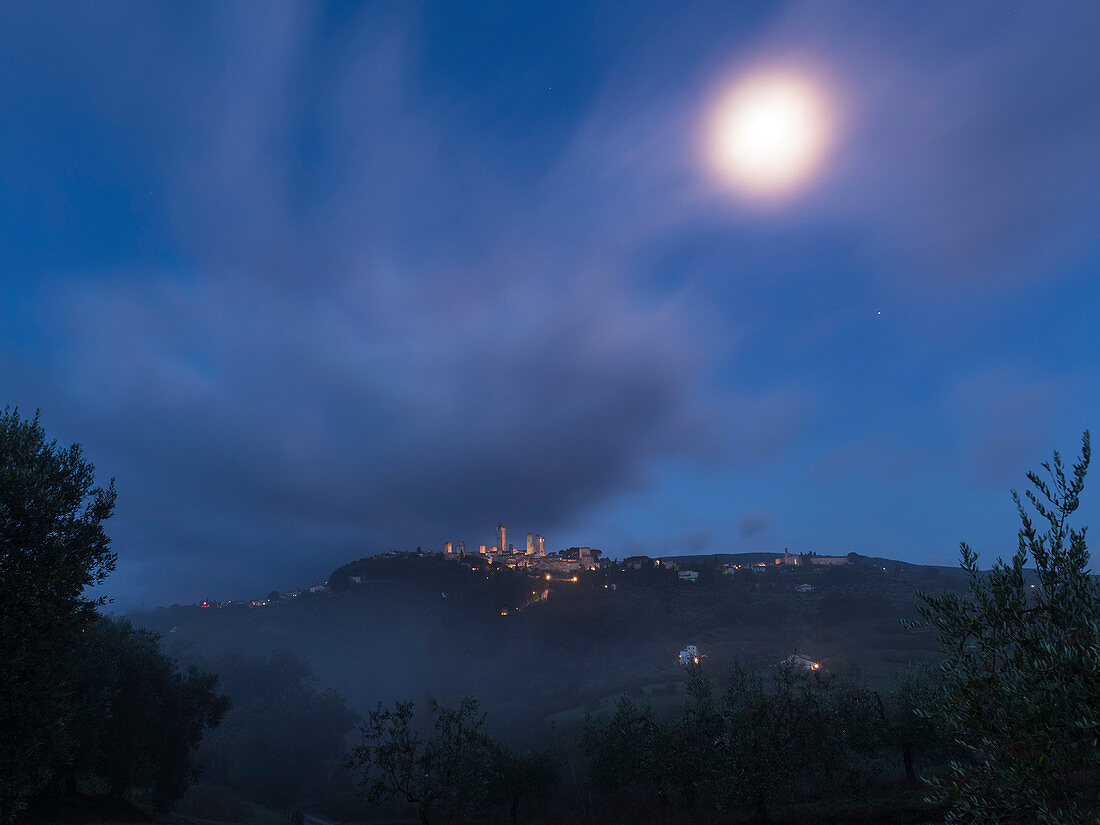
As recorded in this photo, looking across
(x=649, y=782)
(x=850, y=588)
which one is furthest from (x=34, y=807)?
(x=850, y=588)

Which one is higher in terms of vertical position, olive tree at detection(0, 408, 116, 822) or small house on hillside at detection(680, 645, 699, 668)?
olive tree at detection(0, 408, 116, 822)

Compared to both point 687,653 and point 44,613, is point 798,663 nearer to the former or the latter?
point 687,653

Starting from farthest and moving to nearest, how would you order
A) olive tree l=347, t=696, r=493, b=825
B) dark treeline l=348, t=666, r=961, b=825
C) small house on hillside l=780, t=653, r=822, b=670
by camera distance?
small house on hillside l=780, t=653, r=822, b=670 < olive tree l=347, t=696, r=493, b=825 < dark treeline l=348, t=666, r=961, b=825

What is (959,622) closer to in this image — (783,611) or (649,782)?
(649,782)

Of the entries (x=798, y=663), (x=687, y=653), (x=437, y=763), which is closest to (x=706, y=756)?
(x=437, y=763)

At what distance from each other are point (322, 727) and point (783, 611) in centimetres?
14580

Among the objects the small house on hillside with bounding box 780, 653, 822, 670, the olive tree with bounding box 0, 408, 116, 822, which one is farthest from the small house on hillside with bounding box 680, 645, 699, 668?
the olive tree with bounding box 0, 408, 116, 822

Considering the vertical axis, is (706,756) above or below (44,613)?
below

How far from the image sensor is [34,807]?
104 feet

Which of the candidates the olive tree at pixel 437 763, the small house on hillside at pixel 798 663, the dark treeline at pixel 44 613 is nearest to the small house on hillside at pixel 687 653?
the small house on hillside at pixel 798 663

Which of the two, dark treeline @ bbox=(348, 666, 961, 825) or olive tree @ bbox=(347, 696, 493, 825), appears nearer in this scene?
dark treeline @ bbox=(348, 666, 961, 825)

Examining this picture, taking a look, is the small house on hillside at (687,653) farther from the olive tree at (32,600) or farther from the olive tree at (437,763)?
the olive tree at (32,600)

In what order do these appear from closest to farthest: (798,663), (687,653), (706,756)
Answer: (706,756)
(798,663)
(687,653)

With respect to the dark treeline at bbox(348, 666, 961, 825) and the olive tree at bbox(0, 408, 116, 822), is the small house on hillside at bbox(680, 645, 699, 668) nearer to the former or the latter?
the dark treeline at bbox(348, 666, 961, 825)
